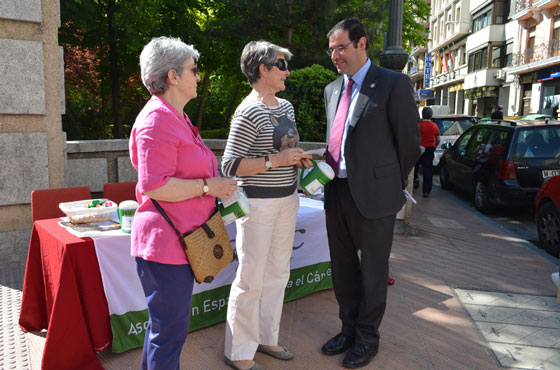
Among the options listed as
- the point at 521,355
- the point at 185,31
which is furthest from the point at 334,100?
the point at 185,31

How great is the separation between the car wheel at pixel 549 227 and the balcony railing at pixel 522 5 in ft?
96.2

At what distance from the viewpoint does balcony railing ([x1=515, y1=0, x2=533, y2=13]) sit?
30198 mm

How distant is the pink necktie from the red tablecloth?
1.66 m

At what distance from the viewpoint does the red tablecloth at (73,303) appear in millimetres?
2881

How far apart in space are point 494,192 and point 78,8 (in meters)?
8.62

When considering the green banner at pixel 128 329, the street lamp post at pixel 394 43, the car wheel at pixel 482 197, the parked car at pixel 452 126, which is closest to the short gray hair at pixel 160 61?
the green banner at pixel 128 329

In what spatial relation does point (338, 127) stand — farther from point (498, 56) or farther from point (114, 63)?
point (498, 56)

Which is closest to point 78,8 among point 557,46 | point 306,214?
point 306,214

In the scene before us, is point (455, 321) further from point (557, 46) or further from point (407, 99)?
point (557, 46)

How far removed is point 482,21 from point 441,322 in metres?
41.0

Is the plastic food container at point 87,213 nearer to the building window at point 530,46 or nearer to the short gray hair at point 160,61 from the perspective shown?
the short gray hair at point 160,61

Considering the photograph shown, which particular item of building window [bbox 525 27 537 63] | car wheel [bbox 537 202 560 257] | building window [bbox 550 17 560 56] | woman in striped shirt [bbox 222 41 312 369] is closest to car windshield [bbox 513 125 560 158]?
car wheel [bbox 537 202 560 257]

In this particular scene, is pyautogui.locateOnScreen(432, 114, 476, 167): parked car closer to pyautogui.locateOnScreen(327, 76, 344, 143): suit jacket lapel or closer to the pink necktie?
pyautogui.locateOnScreen(327, 76, 344, 143): suit jacket lapel

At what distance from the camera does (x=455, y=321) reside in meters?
3.87
